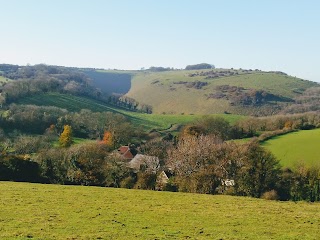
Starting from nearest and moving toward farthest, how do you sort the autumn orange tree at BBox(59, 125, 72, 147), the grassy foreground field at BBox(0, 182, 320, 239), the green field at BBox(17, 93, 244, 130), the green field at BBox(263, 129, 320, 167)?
the grassy foreground field at BBox(0, 182, 320, 239), the green field at BBox(263, 129, 320, 167), the autumn orange tree at BBox(59, 125, 72, 147), the green field at BBox(17, 93, 244, 130)

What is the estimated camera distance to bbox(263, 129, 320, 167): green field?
67.2 metres

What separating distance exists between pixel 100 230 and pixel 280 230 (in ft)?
33.2

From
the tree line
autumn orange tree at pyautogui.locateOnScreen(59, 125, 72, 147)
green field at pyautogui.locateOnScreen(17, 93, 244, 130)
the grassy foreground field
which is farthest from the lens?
green field at pyautogui.locateOnScreen(17, 93, 244, 130)

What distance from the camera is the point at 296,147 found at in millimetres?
75562

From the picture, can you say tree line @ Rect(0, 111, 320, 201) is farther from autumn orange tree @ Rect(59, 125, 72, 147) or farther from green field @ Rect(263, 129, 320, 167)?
autumn orange tree @ Rect(59, 125, 72, 147)

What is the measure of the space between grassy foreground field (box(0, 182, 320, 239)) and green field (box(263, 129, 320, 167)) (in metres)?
36.4

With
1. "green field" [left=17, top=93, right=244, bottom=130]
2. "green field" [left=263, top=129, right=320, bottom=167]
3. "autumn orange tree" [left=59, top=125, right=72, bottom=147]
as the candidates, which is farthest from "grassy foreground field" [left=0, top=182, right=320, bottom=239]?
"green field" [left=17, top=93, right=244, bottom=130]

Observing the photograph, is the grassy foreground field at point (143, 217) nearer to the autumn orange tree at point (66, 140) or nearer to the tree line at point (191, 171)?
the tree line at point (191, 171)

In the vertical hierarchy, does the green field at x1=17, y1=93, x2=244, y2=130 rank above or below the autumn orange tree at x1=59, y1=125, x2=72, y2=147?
above

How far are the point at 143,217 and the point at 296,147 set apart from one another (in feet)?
189

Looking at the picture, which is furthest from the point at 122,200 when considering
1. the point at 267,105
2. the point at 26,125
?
the point at 267,105

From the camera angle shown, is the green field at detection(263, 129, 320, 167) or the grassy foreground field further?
the green field at detection(263, 129, 320, 167)

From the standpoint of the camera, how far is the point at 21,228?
20.5 metres

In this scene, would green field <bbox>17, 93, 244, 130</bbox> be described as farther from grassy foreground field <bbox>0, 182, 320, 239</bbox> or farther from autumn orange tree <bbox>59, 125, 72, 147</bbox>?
grassy foreground field <bbox>0, 182, 320, 239</bbox>
